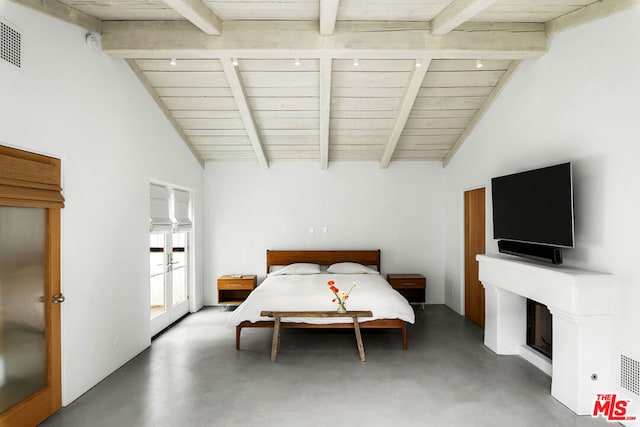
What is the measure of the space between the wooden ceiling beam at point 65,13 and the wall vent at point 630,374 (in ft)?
15.9

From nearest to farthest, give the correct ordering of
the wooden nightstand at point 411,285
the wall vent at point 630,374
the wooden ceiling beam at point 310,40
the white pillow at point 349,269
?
the wall vent at point 630,374
the wooden ceiling beam at point 310,40
the white pillow at point 349,269
the wooden nightstand at point 411,285

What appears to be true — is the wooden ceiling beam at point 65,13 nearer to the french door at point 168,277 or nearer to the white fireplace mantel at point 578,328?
the french door at point 168,277

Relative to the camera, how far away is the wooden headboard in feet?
19.4

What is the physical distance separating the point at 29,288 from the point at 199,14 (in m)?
2.37

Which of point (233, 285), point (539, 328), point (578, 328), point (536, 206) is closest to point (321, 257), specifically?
point (233, 285)

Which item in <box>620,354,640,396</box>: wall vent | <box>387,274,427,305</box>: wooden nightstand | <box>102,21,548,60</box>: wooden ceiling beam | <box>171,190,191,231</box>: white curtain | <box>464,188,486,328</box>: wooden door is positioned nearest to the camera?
<box>620,354,640,396</box>: wall vent

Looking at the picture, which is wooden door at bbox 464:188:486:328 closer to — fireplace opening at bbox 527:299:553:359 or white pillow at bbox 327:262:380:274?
fireplace opening at bbox 527:299:553:359

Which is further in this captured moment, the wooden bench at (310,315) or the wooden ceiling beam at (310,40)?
the wooden bench at (310,315)

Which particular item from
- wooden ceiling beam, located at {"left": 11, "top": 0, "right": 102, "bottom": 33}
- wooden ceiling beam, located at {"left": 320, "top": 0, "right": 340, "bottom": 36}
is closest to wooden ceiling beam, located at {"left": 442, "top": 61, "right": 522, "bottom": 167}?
wooden ceiling beam, located at {"left": 320, "top": 0, "right": 340, "bottom": 36}

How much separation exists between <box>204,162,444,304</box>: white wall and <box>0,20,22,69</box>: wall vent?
3616mm

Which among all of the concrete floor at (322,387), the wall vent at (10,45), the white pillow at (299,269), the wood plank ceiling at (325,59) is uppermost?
the wood plank ceiling at (325,59)

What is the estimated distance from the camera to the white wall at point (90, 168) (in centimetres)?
254

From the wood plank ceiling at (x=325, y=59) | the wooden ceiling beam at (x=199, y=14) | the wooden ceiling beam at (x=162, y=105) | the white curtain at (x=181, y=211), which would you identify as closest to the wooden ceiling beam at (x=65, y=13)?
the wood plank ceiling at (x=325, y=59)

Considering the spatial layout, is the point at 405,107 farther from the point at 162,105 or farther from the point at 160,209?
the point at 160,209
